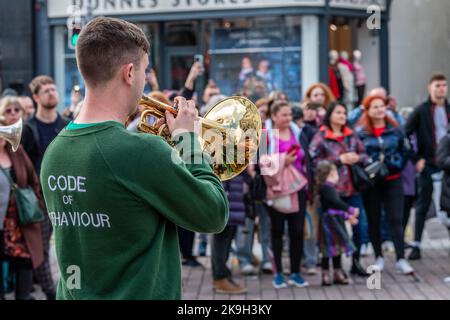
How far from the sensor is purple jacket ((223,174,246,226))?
7746 millimetres

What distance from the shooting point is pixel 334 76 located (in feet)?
55.0

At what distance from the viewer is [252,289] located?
25.8 ft

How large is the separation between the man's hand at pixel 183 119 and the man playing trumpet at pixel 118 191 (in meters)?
0.05

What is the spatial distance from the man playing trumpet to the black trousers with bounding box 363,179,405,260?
5974 mm

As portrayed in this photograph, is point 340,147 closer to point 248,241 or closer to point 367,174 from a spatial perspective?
point 367,174

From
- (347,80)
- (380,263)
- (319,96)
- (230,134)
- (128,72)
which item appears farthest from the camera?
(347,80)

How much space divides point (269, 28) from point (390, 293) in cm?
1006

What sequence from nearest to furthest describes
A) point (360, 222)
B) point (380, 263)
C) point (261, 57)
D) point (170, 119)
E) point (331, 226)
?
point (170, 119)
point (331, 226)
point (380, 263)
point (360, 222)
point (261, 57)

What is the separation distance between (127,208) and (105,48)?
494mm

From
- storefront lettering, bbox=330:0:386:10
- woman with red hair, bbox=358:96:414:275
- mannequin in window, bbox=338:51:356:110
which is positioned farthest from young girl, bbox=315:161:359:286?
storefront lettering, bbox=330:0:386:10

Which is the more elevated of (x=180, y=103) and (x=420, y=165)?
(x=180, y=103)

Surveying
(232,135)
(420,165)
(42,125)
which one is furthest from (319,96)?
(232,135)

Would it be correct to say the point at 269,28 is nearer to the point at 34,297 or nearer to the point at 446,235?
the point at 446,235
